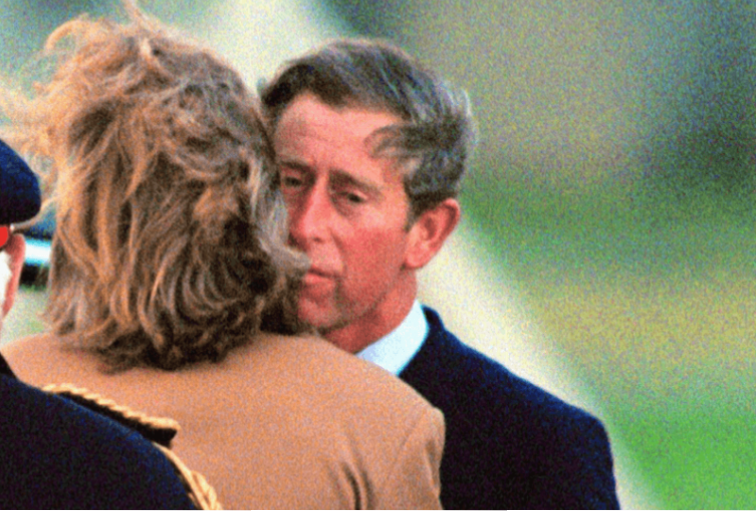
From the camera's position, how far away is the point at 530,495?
1.33 m

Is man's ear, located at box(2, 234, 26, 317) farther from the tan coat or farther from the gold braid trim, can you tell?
the tan coat

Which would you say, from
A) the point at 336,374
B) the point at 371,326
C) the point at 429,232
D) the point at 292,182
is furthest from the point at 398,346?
the point at 336,374

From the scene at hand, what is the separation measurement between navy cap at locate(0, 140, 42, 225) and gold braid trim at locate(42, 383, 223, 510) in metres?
0.17

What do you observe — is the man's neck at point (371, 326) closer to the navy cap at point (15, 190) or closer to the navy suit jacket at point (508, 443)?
the navy suit jacket at point (508, 443)

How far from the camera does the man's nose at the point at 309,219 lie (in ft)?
4.44

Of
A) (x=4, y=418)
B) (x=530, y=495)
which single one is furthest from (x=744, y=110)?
(x=4, y=418)

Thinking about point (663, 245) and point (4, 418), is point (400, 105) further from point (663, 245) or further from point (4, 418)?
point (4, 418)

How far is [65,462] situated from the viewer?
2.28 feet

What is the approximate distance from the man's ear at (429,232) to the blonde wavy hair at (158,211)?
0.40m

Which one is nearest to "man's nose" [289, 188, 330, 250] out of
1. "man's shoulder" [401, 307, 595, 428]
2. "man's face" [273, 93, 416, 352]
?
"man's face" [273, 93, 416, 352]

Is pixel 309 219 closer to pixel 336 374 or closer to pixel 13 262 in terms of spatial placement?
pixel 336 374

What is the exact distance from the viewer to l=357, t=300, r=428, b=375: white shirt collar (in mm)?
1449

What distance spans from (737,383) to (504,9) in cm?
78

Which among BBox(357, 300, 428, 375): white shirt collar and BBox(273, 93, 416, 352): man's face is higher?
BBox(273, 93, 416, 352): man's face
